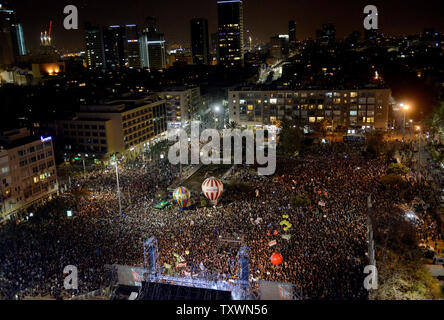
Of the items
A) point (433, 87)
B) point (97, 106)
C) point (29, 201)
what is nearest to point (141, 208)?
point (29, 201)

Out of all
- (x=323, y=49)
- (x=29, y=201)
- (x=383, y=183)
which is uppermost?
(x=323, y=49)

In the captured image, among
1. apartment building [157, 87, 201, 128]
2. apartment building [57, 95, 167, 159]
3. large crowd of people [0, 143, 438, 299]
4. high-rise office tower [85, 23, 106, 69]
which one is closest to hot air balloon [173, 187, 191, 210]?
large crowd of people [0, 143, 438, 299]

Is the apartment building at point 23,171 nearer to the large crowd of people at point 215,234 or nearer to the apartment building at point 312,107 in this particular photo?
the large crowd of people at point 215,234

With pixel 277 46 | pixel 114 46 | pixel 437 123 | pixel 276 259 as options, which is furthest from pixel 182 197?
pixel 114 46

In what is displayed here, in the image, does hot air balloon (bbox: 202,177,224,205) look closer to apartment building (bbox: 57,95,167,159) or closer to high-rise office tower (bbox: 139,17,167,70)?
apartment building (bbox: 57,95,167,159)
